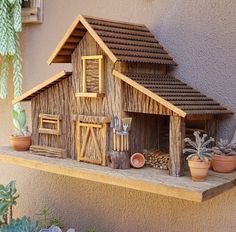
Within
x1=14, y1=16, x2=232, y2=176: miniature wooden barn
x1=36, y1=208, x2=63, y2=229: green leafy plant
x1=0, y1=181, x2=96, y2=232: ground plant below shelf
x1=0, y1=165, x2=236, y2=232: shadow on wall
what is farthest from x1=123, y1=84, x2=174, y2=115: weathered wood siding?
x1=36, y1=208, x2=63, y2=229: green leafy plant

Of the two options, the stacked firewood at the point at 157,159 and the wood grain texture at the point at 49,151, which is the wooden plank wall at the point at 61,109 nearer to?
the wood grain texture at the point at 49,151

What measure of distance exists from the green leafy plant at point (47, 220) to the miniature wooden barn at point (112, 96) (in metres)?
0.28

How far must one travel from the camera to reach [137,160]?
91 centimetres

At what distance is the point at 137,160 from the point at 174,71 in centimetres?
25

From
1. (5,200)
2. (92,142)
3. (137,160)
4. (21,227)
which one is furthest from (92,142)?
(5,200)

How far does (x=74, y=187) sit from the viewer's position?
1.28 m

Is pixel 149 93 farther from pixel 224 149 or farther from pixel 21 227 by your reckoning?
pixel 21 227

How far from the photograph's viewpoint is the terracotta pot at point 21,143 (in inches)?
42.9

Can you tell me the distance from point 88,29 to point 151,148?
11.4 inches

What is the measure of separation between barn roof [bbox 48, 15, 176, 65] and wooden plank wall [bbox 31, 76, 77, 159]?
0.24 ft

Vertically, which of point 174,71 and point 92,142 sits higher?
point 174,71

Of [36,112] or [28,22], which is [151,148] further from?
[28,22]

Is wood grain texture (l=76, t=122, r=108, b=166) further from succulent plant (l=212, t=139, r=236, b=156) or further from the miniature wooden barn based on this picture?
succulent plant (l=212, t=139, r=236, b=156)

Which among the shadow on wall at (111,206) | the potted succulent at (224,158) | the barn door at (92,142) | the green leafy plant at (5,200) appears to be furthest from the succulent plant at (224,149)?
the green leafy plant at (5,200)
